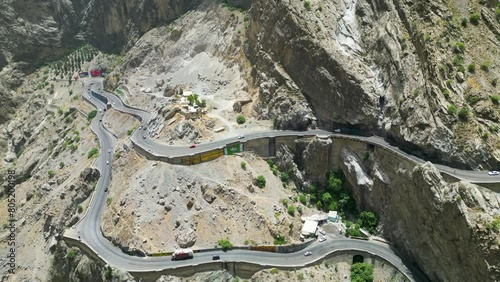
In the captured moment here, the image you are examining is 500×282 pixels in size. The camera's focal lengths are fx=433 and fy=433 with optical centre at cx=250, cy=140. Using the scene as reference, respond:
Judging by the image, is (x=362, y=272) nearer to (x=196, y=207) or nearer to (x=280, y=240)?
(x=280, y=240)

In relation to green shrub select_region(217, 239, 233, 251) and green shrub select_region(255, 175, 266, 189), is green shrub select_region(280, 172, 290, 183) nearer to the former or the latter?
green shrub select_region(255, 175, 266, 189)

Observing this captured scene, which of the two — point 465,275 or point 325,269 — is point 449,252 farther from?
point 325,269

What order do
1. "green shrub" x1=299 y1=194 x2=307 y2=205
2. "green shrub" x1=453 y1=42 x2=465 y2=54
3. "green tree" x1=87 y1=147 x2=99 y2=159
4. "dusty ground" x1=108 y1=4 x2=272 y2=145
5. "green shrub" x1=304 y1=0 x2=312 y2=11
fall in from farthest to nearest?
"green tree" x1=87 y1=147 x2=99 y2=159 < "dusty ground" x1=108 y1=4 x2=272 y2=145 < "green shrub" x1=304 y1=0 x2=312 y2=11 < "green shrub" x1=299 y1=194 x2=307 y2=205 < "green shrub" x1=453 y1=42 x2=465 y2=54

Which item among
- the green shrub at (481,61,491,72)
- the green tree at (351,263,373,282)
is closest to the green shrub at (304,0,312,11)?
the green shrub at (481,61,491,72)

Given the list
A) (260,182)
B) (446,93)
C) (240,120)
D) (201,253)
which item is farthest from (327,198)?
(446,93)

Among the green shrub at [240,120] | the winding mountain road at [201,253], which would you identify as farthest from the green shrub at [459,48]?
the green shrub at [240,120]

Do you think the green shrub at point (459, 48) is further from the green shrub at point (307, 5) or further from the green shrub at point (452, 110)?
the green shrub at point (307, 5)
